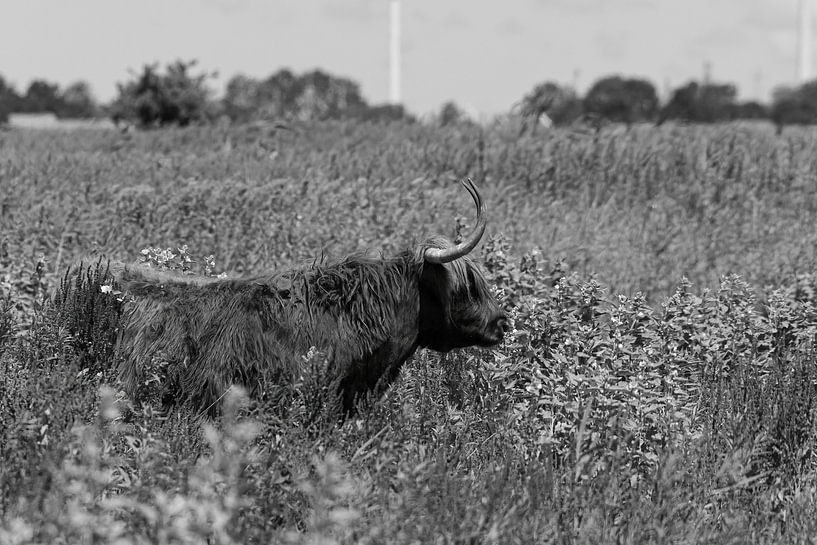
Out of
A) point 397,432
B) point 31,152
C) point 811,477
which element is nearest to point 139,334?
point 397,432

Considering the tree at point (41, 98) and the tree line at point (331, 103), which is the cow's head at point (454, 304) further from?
the tree at point (41, 98)

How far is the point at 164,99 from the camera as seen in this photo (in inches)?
1083

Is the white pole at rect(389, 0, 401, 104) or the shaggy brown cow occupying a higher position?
the white pole at rect(389, 0, 401, 104)

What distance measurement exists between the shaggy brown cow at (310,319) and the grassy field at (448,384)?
0.22 m

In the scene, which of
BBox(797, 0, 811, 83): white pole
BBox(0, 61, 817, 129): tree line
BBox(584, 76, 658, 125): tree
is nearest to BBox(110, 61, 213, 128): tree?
BBox(0, 61, 817, 129): tree line

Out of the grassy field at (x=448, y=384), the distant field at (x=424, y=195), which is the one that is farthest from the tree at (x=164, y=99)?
the grassy field at (x=448, y=384)

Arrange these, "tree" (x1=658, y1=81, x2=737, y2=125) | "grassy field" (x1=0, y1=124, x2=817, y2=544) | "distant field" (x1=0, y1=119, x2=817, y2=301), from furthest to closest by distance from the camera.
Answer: "tree" (x1=658, y1=81, x2=737, y2=125), "distant field" (x1=0, y1=119, x2=817, y2=301), "grassy field" (x1=0, y1=124, x2=817, y2=544)

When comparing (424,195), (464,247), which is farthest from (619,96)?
(464,247)

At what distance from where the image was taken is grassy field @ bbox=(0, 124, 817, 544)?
417 centimetres

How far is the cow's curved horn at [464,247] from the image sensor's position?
6.05 metres

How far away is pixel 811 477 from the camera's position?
573 centimetres

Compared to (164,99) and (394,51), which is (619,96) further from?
(164,99)

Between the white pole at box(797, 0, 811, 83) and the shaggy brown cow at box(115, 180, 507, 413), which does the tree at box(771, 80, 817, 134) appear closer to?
the white pole at box(797, 0, 811, 83)

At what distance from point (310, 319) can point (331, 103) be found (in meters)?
72.7
